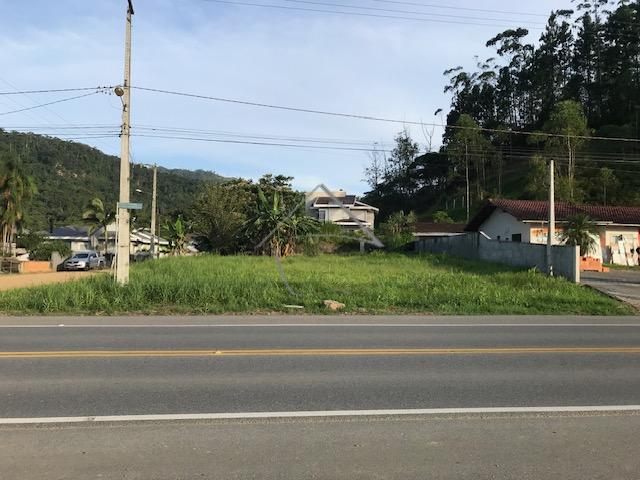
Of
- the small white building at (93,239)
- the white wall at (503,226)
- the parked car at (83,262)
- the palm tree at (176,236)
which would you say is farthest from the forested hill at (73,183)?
the white wall at (503,226)

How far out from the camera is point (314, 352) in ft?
28.3

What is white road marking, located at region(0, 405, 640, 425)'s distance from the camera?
520cm

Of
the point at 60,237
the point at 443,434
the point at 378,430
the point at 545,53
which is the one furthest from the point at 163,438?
the point at 545,53

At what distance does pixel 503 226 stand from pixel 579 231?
9.07 m

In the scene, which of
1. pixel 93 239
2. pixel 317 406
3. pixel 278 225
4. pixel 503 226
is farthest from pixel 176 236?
pixel 317 406

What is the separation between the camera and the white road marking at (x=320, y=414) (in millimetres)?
5199

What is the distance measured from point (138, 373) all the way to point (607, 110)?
93.2 metres

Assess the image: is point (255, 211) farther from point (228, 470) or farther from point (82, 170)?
point (82, 170)

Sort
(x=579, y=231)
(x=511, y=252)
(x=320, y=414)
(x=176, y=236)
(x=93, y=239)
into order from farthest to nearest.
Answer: (x=93, y=239) → (x=176, y=236) → (x=579, y=231) → (x=511, y=252) → (x=320, y=414)

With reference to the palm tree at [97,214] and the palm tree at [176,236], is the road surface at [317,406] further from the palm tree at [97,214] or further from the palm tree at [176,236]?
the palm tree at [97,214]

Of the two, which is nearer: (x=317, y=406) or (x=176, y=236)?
(x=317, y=406)

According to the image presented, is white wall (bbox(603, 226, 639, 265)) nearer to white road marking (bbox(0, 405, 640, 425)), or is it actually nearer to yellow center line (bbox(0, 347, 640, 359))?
yellow center line (bbox(0, 347, 640, 359))

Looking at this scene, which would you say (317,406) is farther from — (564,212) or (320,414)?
(564,212)

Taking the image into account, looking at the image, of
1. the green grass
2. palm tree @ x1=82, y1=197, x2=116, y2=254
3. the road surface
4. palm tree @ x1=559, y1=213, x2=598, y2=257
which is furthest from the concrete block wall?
palm tree @ x1=82, y1=197, x2=116, y2=254
